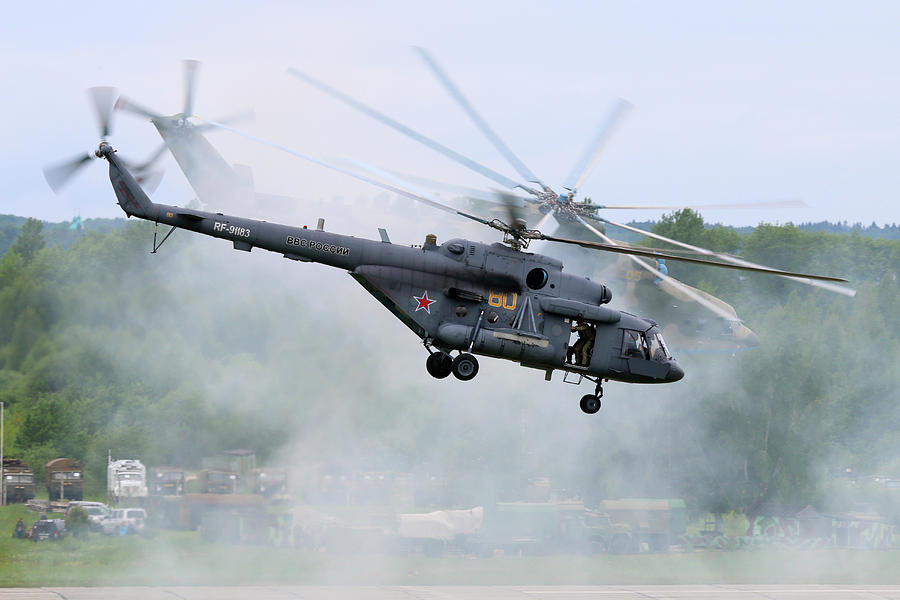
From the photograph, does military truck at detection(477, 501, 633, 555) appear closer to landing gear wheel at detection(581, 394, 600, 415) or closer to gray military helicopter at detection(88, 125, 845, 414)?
landing gear wheel at detection(581, 394, 600, 415)

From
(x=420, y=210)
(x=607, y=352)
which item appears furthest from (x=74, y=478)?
(x=607, y=352)

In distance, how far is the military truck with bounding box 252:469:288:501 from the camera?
53.7m

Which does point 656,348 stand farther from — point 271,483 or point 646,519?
point 646,519

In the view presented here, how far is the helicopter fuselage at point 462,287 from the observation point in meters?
25.2

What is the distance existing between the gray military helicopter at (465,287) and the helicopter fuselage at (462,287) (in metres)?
0.02

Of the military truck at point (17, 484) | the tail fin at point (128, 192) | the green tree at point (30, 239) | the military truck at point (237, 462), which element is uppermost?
the green tree at point (30, 239)

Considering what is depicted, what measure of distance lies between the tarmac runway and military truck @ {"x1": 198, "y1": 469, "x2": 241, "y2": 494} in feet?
20.6

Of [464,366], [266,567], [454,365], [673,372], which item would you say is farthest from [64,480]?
[673,372]

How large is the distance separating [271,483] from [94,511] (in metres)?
7.97

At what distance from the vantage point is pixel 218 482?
53375 millimetres

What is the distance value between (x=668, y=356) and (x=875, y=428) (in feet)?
154

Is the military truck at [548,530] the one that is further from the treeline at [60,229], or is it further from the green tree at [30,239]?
the green tree at [30,239]

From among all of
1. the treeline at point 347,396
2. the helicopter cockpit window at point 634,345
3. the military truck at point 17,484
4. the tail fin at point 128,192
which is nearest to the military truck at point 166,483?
the treeline at point 347,396

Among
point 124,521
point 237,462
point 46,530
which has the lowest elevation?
point 46,530
